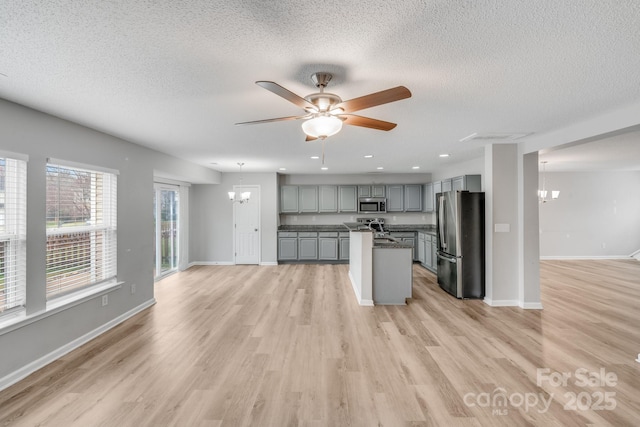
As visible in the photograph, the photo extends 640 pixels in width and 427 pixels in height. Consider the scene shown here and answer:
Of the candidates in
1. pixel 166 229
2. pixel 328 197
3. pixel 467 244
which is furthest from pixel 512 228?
pixel 166 229

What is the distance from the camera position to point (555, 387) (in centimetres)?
235

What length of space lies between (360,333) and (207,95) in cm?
292

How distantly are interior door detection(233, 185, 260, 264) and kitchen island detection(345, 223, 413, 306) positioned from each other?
3733 millimetres

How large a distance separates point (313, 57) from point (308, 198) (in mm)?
6056

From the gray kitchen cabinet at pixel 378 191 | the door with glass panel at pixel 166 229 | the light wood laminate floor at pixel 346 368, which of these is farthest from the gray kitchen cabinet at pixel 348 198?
the door with glass panel at pixel 166 229

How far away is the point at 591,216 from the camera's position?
25.8ft

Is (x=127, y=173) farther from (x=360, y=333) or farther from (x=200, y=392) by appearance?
(x=360, y=333)

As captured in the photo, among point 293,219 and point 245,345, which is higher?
point 293,219

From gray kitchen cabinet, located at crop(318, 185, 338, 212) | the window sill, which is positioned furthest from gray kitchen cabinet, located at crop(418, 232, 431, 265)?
the window sill

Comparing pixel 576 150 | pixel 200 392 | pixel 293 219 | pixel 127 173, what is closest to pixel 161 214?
pixel 127 173

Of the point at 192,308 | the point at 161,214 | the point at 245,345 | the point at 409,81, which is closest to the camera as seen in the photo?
the point at 409,81

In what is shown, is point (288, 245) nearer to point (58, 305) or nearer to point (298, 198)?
point (298, 198)

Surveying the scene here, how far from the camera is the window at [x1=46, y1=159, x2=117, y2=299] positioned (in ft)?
9.61

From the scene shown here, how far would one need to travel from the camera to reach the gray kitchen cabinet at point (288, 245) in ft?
24.7
